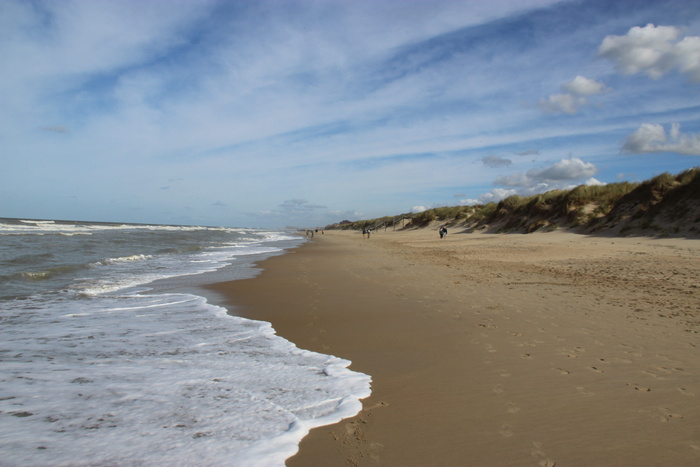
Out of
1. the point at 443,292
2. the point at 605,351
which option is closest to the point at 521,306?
the point at 443,292

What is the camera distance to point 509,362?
4.86 metres

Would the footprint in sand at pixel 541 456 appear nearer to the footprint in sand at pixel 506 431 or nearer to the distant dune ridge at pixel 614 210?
the footprint in sand at pixel 506 431

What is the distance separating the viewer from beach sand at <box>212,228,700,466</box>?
3.04 meters

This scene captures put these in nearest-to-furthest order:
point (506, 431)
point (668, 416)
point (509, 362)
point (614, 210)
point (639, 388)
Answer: point (506, 431)
point (668, 416)
point (639, 388)
point (509, 362)
point (614, 210)

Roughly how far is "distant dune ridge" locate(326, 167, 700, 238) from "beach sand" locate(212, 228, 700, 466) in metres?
10.6

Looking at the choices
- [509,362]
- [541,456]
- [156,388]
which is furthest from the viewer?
[509,362]

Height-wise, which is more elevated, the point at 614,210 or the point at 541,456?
the point at 614,210

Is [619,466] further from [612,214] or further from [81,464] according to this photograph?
[612,214]

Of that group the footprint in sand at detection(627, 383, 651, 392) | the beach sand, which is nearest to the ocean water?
the beach sand

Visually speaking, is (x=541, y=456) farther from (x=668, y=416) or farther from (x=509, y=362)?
(x=509, y=362)

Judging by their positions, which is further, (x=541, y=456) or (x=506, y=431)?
(x=506, y=431)

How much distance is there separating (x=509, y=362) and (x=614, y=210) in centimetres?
2454

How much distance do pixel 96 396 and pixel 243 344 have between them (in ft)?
6.81

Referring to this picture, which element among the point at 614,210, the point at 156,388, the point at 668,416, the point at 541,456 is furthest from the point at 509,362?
the point at 614,210
